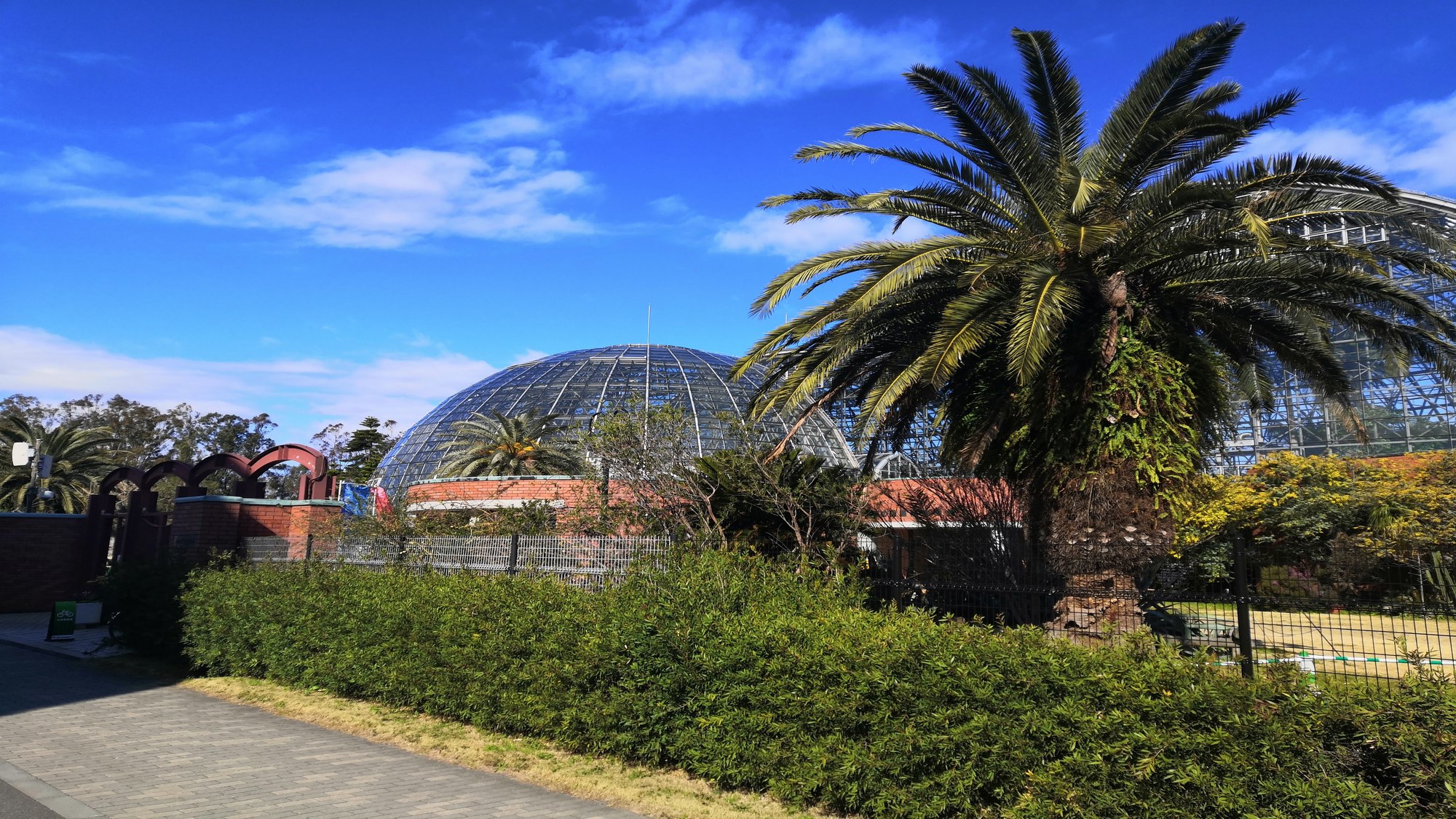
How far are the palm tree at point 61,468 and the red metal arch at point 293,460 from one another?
20.2 m

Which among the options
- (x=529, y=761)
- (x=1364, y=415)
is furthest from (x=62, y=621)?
(x=1364, y=415)

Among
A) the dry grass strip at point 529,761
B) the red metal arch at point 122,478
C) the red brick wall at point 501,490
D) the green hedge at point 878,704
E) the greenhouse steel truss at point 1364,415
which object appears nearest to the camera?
the green hedge at point 878,704

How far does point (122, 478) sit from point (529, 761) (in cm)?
2209

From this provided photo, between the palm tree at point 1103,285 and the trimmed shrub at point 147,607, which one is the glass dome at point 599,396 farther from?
the palm tree at point 1103,285

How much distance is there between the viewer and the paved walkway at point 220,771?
6797mm

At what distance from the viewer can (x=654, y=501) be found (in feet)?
40.3

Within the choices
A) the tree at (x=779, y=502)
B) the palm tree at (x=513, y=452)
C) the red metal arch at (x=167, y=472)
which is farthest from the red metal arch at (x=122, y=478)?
the tree at (x=779, y=502)

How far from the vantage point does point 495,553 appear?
1145cm

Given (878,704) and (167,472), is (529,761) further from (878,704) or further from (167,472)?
(167,472)

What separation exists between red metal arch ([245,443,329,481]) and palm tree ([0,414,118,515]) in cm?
2019

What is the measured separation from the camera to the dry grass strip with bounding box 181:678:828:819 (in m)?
6.70

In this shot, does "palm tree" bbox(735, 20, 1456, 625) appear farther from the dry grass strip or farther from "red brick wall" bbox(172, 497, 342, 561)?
"red brick wall" bbox(172, 497, 342, 561)

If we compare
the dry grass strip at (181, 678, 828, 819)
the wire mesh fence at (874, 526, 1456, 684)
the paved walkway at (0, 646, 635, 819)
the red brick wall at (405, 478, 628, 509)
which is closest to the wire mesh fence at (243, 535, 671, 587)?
the dry grass strip at (181, 678, 828, 819)

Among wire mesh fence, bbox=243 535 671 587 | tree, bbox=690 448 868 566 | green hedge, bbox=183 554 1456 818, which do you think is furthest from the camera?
tree, bbox=690 448 868 566
